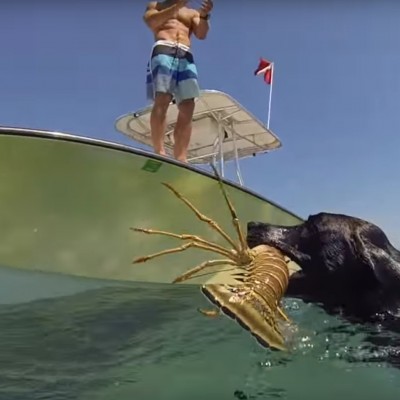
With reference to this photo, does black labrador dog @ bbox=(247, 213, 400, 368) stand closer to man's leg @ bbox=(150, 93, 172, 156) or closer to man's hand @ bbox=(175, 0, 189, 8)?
man's leg @ bbox=(150, 93, 172, 156)

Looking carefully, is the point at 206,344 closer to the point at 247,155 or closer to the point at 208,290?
the point at 208,290

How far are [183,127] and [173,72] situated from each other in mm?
502

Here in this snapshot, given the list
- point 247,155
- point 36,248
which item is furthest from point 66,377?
point 247,155

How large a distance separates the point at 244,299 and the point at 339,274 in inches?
39.9

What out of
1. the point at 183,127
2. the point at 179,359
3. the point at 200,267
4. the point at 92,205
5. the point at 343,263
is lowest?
the point at 179,359

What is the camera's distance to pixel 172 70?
5523 mm

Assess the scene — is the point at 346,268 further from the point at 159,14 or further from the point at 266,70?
the point at 266,70

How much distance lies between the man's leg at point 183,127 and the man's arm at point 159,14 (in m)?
0.85

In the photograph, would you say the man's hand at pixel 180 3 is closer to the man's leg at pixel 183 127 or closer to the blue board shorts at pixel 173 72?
the blue board shorts at pixel 173 72

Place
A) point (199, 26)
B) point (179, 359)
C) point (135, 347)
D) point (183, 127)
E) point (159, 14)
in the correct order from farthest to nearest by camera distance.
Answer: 1. point (199, 26)
2. point (159, 14)
3. point (183, 127)
4. point (135, 347)
5. point (179, 359)

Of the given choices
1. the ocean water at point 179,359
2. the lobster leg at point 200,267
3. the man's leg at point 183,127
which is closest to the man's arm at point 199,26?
the man's leg at point 183,127

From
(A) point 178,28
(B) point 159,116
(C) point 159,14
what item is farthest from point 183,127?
(C) point 159,14

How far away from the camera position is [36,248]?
477cm

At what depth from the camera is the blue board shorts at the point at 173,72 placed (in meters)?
5.50
